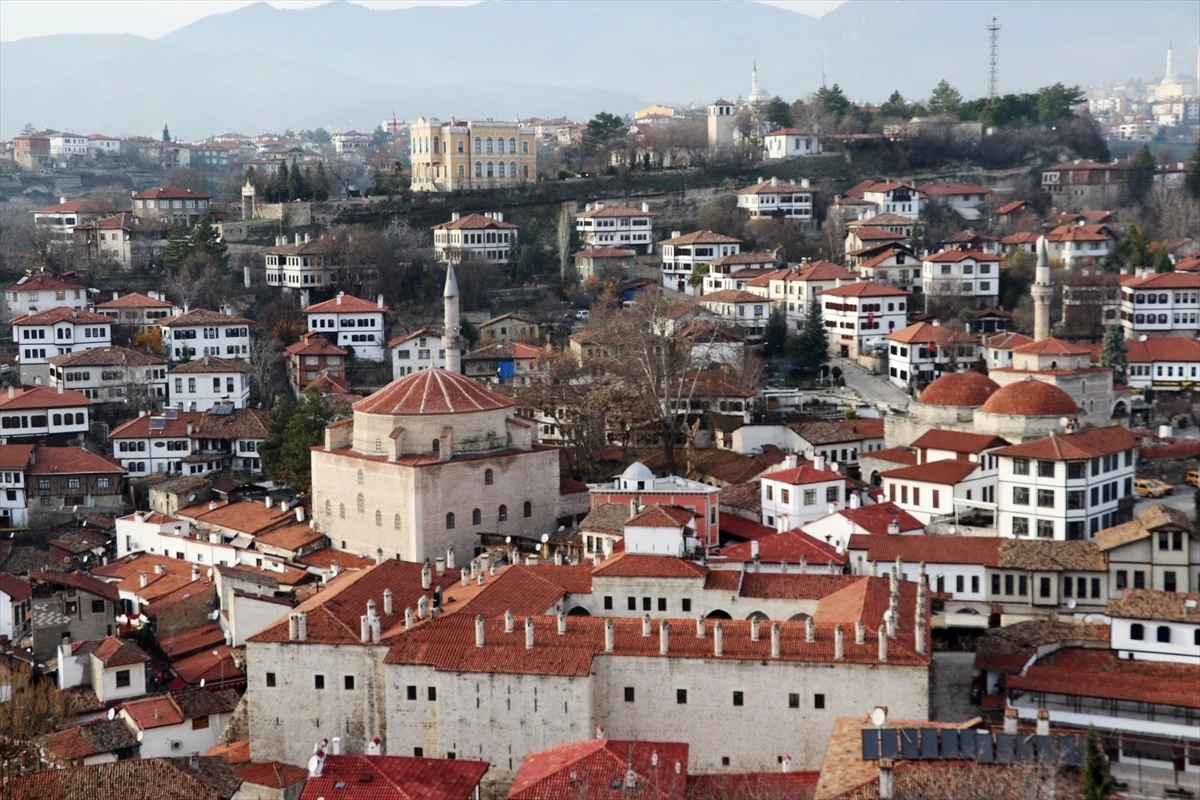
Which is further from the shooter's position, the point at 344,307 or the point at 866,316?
the point at 344,307

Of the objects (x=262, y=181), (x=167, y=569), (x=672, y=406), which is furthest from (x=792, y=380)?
(x=262, y=181)

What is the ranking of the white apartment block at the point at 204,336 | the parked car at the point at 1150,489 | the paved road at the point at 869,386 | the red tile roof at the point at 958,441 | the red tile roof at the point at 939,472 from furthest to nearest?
the white apartment block at the point at 204,336 < the paved road at the point at 869,386 < the parked car at the point at 1150,489 < the red tile roof at the point at 958,441 < the red tile roof at the point at 939,472

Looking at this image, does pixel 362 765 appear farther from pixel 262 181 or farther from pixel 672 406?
pixel 262 181

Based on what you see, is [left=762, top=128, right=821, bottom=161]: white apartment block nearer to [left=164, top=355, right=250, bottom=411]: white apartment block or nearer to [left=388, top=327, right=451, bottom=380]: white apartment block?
[left=388, top=327, right=451, bottom=380]: white apartment block

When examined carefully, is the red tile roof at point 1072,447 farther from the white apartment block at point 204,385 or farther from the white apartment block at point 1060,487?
the white apartment block at point 204,385

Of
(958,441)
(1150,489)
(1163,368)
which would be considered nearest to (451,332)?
(958,441)

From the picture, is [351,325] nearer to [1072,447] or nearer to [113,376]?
[113,376]

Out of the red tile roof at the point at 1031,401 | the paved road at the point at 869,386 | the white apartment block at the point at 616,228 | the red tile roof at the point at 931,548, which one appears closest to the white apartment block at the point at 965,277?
the paved road at the point at 869,386
